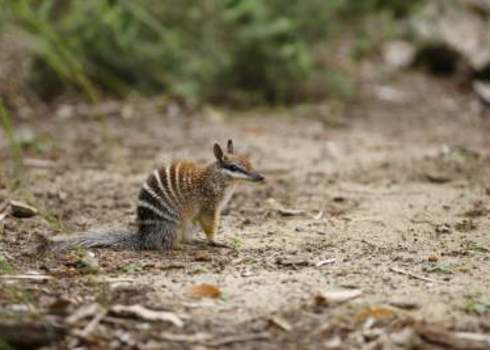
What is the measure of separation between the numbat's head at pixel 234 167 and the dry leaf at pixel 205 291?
1461 millimetres

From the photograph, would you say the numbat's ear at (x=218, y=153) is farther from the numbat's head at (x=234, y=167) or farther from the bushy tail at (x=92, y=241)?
the bushy tail at (x=92, y=241)

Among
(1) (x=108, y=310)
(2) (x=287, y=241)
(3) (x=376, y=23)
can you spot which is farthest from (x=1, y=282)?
(3) (x=376, y=23)

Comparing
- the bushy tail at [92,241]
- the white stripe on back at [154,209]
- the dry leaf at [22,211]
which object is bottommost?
the bushy tail at [92,241]

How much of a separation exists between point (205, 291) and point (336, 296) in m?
0.64

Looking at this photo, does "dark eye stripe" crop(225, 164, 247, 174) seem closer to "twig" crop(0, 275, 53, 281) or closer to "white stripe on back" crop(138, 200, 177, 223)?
"white stripe on back" crop(138, 200, 177, 223)

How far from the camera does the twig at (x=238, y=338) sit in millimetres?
4184

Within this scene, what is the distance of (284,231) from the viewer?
631 cm

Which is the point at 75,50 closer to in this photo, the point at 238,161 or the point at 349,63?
the point at 349,63

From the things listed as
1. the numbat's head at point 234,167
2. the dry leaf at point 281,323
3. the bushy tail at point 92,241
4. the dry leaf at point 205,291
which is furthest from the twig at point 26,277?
the numbat's head at point 234,167

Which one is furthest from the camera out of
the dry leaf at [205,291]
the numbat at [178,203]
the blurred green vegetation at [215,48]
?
the blurred green vegetation at [215,48]

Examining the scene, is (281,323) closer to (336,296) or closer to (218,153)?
(336,296)

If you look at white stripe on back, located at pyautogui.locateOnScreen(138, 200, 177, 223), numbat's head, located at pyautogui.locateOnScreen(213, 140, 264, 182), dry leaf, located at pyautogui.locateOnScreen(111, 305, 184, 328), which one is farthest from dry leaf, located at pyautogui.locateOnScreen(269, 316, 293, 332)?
numbat's head, located at pyautogui.locateOnScreen(213, 140, 264, 182)

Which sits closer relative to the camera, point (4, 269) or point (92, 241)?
point (4, 269)

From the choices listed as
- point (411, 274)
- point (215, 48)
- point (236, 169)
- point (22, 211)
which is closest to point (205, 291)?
point (411, 274)
